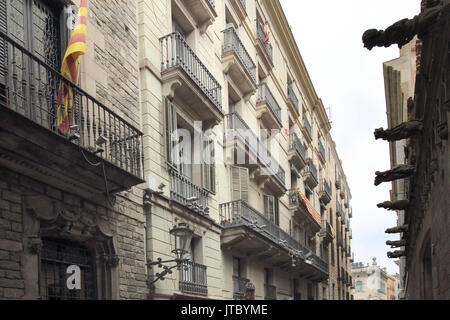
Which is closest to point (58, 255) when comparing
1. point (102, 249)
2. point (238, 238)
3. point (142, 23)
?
point (102, 249)

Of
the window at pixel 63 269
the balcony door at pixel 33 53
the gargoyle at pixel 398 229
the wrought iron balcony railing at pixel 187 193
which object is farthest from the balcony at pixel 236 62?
the window at pixel 63 269

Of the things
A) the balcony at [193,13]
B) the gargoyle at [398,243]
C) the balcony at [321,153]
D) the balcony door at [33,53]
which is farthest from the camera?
the balcony at [321,153]

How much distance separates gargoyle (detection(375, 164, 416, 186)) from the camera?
984cm

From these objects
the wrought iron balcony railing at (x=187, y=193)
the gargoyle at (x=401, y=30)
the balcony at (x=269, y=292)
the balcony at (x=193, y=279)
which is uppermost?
the gargoyle at (x=401, y=30)

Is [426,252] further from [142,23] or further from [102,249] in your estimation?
[142,23]

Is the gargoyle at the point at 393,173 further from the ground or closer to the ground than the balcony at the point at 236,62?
closer to the ground

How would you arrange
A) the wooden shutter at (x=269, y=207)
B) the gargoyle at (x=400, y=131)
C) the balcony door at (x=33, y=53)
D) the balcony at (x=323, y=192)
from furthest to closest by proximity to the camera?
the balcony at (x=323, y=192)
the wooden shutter at (x=269, y=207)
the gargoyle at (x=400, y=131)
the balcony door at (x=33, y=53)

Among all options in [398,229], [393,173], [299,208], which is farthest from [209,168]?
[299,208]

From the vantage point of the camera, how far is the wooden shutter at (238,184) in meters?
17.0

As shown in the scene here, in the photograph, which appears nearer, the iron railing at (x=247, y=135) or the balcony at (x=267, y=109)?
the iron railing at (x=247, y=135)

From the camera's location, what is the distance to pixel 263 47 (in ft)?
74.3

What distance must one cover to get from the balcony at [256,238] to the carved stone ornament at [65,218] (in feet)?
21.4

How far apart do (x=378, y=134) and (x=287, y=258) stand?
12.9m

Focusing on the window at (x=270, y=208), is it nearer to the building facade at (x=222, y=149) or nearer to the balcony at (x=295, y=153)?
the building facade at (x=222, y=149)
